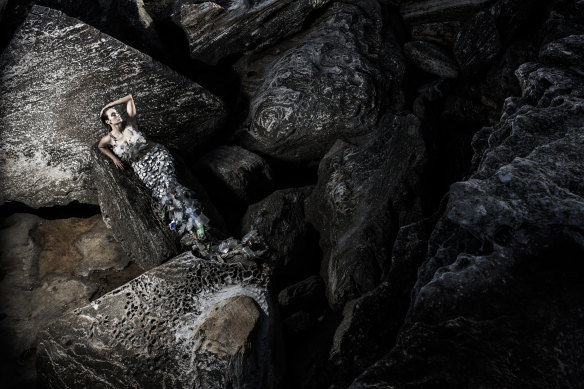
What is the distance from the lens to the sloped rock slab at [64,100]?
2.94 meters

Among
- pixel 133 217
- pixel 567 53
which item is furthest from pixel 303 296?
pixel 567 53

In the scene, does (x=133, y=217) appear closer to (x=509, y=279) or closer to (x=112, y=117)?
(x=112, y=117)

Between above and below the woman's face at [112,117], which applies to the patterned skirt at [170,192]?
below

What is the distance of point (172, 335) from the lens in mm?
1878

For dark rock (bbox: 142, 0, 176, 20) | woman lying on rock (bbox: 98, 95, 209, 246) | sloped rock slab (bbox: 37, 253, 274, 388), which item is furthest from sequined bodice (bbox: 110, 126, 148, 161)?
dark rock (bbox: 142, 0, 176, 20)

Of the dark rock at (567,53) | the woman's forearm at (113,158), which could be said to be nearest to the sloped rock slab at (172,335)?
the woman's forearm at (113,158)

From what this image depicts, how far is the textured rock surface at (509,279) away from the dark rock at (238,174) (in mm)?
1614

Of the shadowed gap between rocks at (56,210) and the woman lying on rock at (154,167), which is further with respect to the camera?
the shadowed gap between rocks at (56,210)

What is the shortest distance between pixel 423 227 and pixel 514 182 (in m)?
0.47

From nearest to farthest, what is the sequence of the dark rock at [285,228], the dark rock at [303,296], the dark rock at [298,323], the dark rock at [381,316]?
the dark rock at [381,316] → the dark rock at [298,323] → the dark rock at [303,296] → the dark rock at [285,228]

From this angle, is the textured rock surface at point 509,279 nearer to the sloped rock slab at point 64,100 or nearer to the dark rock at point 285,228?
the dark rock at point 285,228

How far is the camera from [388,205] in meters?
2.37

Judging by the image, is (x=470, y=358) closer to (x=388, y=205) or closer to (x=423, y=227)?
(x=423, y=227)

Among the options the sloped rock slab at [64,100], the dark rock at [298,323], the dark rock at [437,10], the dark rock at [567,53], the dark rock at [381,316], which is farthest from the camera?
the dark rock at [437,10]
